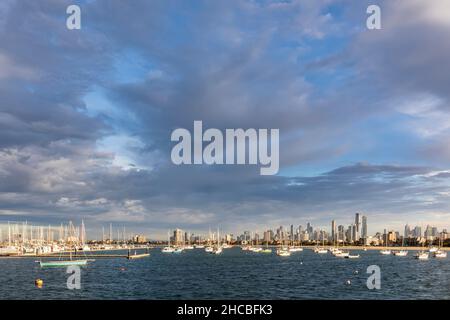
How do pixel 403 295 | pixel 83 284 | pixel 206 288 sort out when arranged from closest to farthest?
pixel 403 295, pixel 206 288, pixel 83 284

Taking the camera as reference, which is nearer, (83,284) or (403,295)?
(403,295)
